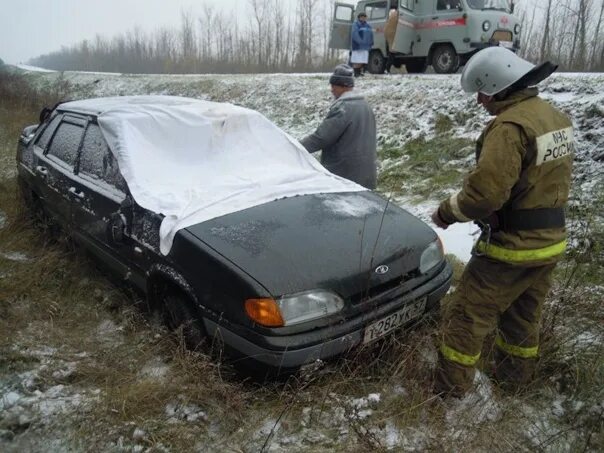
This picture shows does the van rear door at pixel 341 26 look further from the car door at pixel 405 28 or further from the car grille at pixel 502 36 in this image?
the car grille at pixel 502 36

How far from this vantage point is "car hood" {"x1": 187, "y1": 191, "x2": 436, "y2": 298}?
7.14 ft

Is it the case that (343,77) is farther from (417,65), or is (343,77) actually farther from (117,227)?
(417,65)

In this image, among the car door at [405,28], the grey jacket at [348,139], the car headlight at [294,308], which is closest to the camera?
the car headlight at [294,308]

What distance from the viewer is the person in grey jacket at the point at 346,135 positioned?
389 centimetres

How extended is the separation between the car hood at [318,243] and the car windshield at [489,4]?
9.82 meters

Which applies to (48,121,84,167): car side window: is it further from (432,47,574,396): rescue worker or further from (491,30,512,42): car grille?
(491,30,512,42): car grille

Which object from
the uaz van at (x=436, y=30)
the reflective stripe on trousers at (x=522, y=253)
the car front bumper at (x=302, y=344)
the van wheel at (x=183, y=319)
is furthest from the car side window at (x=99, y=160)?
the uaz van at (x=436, y=30)

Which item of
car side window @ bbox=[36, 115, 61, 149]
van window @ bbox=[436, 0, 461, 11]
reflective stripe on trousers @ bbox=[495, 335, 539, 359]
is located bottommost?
reflective stripe on trousers @ bbox=[495, 335, 539, 359]

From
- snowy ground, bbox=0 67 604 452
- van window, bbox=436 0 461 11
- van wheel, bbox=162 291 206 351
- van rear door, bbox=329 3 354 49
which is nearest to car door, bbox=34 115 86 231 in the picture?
snowy ground, bbox=0 67 604 452

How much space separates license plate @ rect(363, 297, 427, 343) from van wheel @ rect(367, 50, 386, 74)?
11405 millimetres

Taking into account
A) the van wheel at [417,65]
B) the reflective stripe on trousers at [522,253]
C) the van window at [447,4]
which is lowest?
the reflective stripe on trousers at [522,253]

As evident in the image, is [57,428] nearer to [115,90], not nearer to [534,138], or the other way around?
[534,138]

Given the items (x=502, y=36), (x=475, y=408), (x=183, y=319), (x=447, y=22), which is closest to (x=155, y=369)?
(x=183, y=319)

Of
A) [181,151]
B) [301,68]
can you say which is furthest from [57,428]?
[301,68]
